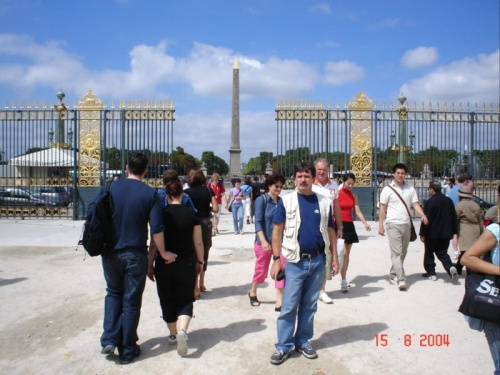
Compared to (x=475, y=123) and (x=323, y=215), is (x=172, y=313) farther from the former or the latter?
(x=475, y=123)

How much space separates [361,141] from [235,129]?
51.4 feet

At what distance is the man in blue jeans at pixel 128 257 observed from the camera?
11.0 ft

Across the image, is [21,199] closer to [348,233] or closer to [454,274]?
[348,233]

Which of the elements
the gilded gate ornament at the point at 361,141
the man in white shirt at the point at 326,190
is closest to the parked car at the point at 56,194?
the gilded gate ornament at the point at 361,141

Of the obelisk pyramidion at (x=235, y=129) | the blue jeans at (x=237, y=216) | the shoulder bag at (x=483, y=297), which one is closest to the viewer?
the shoulder bag at (x=483, y=297)

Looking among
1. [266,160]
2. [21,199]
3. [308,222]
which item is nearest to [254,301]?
[308,222]

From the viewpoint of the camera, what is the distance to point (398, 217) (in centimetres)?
552

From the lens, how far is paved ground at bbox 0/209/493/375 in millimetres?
3338

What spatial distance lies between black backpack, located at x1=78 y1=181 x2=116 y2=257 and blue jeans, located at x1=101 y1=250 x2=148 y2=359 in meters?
0.12

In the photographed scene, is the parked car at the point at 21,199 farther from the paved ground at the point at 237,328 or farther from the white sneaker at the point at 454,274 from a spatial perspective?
the white sneaker at the point at 454,274

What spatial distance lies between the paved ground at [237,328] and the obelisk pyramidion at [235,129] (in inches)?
742

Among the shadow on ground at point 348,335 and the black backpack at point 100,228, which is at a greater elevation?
the black backpack at point 100,228

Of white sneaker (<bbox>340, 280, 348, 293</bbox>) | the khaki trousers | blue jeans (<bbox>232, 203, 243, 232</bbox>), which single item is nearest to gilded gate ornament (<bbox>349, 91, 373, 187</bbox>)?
blue jeans (<bbox>232, 203, 243, 232</bbox>)

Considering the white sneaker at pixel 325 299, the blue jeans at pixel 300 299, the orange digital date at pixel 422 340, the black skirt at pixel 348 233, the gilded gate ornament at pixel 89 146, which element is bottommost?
the orange digital date at pixel 422 340
